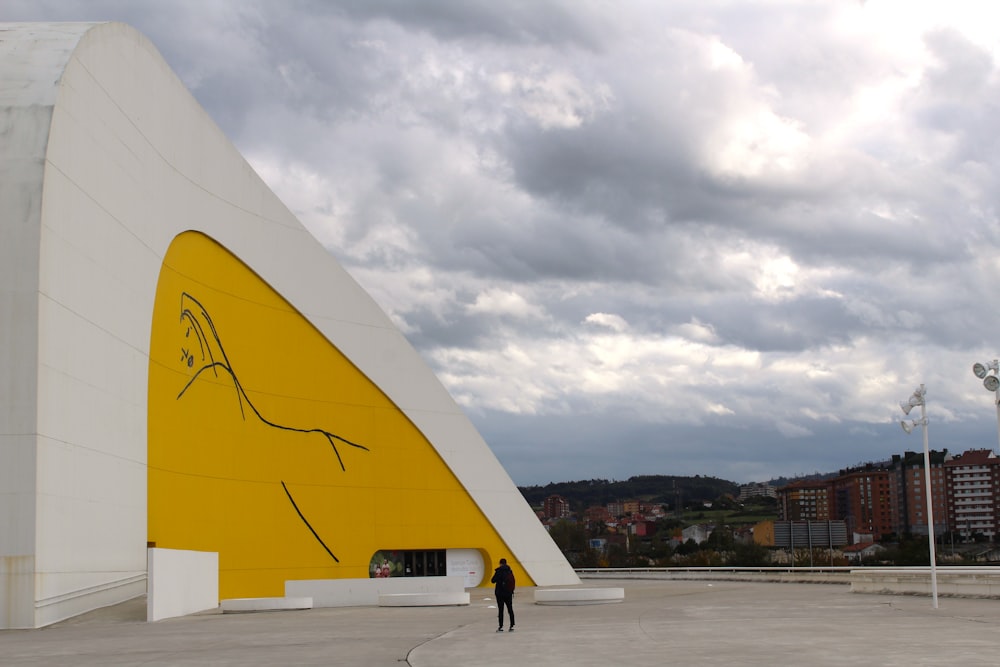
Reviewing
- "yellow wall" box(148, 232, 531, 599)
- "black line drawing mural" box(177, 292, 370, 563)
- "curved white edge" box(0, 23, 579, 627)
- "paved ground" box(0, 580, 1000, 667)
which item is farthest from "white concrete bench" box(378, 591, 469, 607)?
"black line drawing mural" box(177, 292, 370, 563)

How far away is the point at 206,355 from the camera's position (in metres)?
29.7

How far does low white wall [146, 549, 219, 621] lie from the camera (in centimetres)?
2086

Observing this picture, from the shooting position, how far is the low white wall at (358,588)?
28.5 metres

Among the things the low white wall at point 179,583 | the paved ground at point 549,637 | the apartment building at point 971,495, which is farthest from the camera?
→ the apartment building at point 971,495

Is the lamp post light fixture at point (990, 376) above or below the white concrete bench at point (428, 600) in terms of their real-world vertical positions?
above

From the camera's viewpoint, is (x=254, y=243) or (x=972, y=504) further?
(x=972, y=504)

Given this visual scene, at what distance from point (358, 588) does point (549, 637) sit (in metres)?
14.8

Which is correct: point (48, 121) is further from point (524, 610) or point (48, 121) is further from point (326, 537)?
point (326, 537)

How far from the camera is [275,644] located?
15422 mm

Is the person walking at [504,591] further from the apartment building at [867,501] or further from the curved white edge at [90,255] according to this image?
the apartment building at [867,501]

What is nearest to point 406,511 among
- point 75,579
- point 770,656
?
point 75,579

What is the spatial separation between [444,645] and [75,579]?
398 inches

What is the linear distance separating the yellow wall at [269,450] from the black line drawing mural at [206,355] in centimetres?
5

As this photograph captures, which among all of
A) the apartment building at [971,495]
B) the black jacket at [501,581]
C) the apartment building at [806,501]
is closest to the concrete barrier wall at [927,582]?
the black jacket at [501,581]
